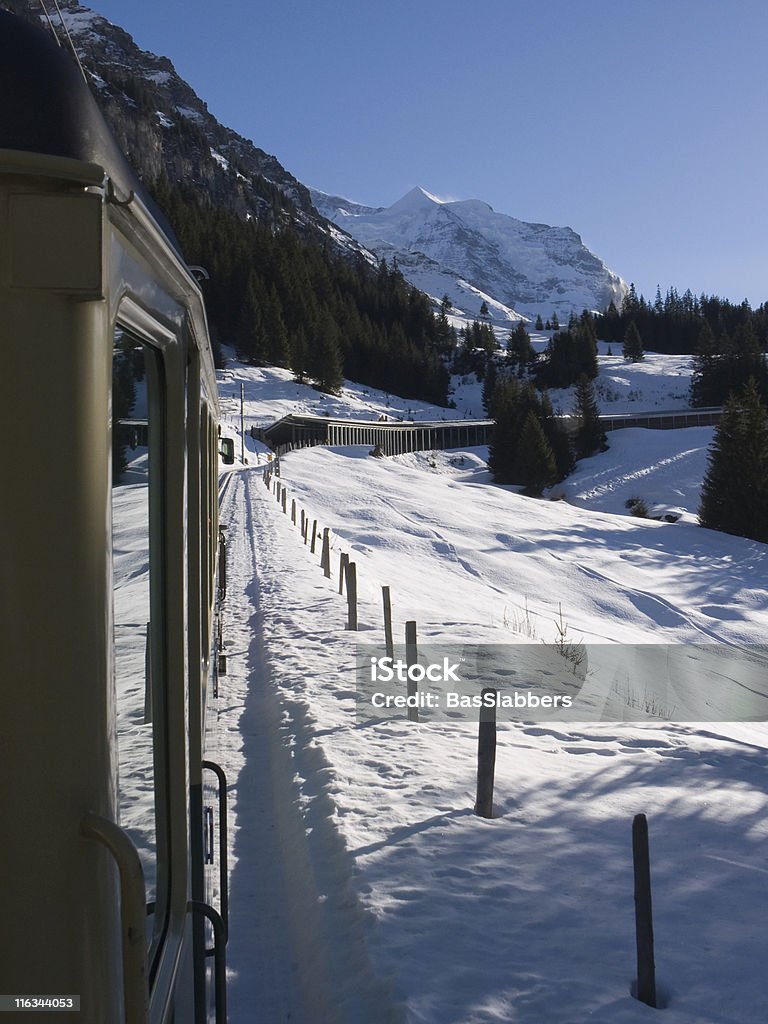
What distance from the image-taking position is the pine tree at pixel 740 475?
126 feet

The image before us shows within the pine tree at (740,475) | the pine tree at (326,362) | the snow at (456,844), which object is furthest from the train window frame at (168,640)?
the pine tree at (326,362)

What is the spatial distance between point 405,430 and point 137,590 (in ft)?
247

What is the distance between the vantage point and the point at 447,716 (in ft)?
27.5

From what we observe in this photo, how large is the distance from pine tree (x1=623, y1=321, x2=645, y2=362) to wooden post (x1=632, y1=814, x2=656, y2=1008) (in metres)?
114

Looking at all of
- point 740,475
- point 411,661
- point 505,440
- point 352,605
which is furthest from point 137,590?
point 505,440

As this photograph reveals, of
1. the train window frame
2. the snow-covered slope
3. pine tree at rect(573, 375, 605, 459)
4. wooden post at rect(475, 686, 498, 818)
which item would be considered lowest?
the snow-covered slope

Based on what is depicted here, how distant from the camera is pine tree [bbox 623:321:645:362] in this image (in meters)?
110

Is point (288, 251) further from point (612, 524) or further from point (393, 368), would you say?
point (612, 524)

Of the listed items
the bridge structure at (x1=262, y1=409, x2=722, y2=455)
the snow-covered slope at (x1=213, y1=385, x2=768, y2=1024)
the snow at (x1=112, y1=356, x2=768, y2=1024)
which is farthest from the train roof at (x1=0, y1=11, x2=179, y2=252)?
the bridge structure at (x1=262, y1=409, x2=722, y2=455)

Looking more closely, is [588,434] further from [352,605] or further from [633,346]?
[352,605]

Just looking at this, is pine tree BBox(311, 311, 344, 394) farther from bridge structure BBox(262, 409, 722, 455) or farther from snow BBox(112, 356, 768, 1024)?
snow BBox(112, 356, 768, 1024)

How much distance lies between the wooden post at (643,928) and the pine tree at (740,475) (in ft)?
123

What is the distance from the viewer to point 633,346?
363 ft

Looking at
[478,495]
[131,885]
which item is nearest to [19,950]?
[131,885]
